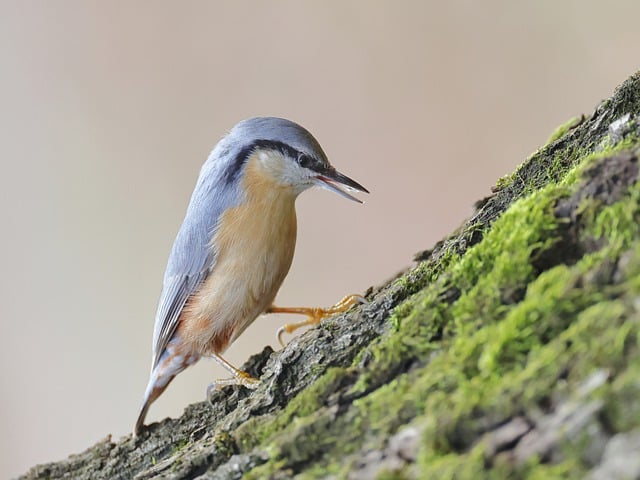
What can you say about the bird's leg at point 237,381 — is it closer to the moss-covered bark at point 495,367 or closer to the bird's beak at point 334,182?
the moss-covered bark at point 495,367

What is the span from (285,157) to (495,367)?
3.03 ft

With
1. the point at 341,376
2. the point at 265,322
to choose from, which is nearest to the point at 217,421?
the point at 341,376

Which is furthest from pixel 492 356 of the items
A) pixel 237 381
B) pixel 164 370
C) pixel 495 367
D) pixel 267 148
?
pixel 164 370

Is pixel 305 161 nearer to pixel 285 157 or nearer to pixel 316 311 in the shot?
pixel 285 157

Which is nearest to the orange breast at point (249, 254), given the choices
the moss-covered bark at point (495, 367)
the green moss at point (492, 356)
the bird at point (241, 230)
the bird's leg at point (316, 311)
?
the bird at point (241, 230)

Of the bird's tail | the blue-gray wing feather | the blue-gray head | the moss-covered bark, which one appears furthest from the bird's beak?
the bird's tail

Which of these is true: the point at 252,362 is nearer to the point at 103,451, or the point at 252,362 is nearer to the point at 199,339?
the point at 199,339

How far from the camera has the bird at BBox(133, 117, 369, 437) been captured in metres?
1.44

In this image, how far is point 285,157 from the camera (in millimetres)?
1442

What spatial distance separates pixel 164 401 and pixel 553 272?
3.25m

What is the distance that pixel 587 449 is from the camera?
1.63 ft

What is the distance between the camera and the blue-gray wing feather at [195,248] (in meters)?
1.48

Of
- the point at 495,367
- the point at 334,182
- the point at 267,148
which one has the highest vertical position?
the point at 267,148

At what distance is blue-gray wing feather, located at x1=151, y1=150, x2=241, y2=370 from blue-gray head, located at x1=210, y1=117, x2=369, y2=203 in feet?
0.14
